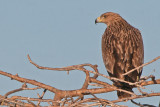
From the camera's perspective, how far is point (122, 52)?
303 inches

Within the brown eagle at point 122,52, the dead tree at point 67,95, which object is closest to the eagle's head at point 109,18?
the brown eagle at point 122,52

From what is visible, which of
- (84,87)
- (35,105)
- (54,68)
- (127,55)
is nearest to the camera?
(35,105)

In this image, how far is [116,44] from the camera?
8086 mm

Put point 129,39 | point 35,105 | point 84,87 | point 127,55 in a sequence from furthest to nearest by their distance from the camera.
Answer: point 129,39, point 127,55, point 84,87, point 35,105

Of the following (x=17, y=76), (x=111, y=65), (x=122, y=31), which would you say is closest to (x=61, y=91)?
(x=17, y=76)

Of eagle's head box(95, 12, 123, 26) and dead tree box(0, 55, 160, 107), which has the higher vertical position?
eagle's head box(95, 12, 123, 26)

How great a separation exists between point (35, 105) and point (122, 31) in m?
3.67

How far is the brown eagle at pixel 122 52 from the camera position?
23.7 feet

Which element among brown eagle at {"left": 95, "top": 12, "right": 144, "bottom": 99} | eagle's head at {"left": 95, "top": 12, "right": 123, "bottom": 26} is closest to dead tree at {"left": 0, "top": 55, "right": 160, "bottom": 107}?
brown eagle at {"left": 95, "top": 12, "right": 144, "bottom": 99}

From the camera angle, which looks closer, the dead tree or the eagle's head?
the dead tree

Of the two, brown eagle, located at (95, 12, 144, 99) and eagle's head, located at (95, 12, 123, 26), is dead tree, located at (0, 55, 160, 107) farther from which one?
eagle's head, located at (95, 12, 123, 26)

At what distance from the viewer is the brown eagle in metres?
7.23

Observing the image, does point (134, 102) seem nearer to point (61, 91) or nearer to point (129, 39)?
point (61, 91)

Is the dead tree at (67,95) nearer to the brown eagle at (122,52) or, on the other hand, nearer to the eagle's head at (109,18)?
the brown eagle at (122,52)
